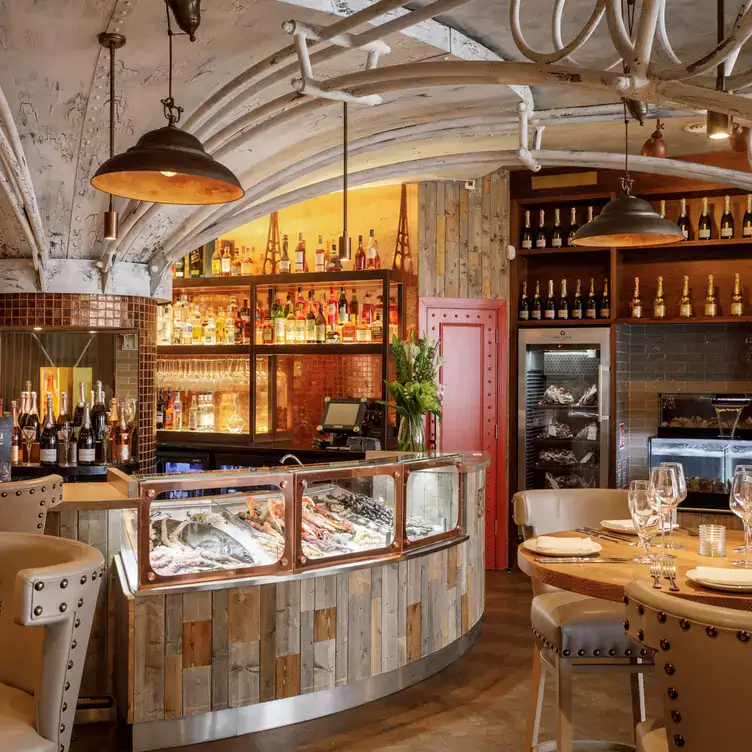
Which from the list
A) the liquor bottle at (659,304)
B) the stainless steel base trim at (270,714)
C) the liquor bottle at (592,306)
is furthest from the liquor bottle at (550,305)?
the stainless steel base trim at (270,714)

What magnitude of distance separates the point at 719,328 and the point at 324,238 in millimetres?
3361

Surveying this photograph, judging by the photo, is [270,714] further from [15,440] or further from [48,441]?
[15,440]

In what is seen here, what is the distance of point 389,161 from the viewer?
6.67 metres

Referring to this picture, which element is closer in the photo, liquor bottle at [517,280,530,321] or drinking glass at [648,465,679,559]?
drinking glass at [648,465,679,559]

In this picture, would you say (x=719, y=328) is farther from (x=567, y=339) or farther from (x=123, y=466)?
(x=123, y=466)

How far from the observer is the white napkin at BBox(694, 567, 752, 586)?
2453 mm

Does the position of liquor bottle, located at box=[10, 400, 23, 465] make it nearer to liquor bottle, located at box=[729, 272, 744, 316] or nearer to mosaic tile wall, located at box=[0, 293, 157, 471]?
mosaic tile wall, located at box=[0, 293, 157, 471]

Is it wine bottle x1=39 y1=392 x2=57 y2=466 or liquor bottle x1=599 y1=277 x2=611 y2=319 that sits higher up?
liquor bottle x1=599 y1=277 x2=611 y2=319

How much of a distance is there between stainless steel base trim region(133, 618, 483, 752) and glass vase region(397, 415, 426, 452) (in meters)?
1.55

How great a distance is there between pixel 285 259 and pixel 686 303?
3.39 m

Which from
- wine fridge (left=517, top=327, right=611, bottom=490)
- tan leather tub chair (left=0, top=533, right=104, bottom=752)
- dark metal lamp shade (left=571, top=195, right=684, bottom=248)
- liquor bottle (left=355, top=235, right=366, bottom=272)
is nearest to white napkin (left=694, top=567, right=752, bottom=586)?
dark metal lamp shade (left=571, top=195, right=684, bottom=248)

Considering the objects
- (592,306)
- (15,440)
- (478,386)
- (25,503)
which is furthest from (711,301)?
(25,503)

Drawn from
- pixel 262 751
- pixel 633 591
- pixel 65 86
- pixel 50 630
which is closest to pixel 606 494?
pixel 262 751

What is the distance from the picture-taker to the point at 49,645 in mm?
1844
